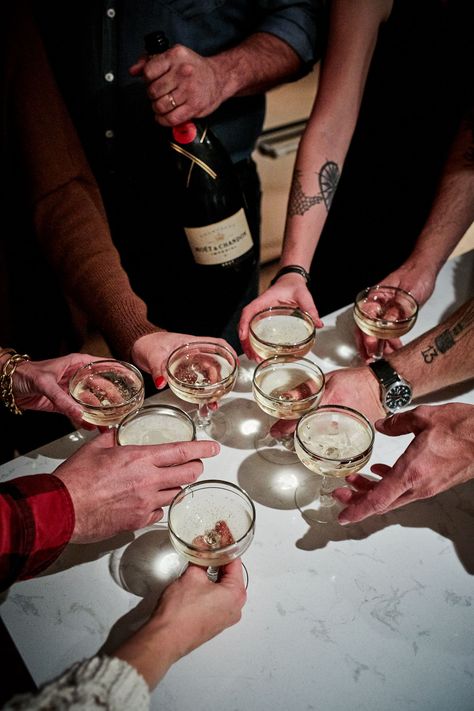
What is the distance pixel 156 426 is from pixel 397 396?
63cm

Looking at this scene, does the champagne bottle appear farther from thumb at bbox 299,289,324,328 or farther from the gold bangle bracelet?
the gold bangle bracelet

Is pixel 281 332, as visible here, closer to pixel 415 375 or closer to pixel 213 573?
pixel 415 375

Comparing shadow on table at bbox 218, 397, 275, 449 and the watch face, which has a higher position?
shadow on table at bbox 218, 397, 275, 449

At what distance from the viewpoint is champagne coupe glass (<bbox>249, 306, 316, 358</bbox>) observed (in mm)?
1430

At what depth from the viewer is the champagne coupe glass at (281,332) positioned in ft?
4.69

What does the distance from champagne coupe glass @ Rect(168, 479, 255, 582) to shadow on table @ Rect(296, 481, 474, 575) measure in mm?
158

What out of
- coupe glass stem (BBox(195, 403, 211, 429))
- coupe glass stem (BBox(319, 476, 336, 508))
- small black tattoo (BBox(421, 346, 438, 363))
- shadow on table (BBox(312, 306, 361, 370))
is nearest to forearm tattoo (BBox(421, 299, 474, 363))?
small black tattoo (BBox(421, 346, 438, 363))

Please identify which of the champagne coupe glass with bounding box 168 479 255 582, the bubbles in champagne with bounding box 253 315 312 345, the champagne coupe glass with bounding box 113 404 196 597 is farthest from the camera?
the bubbles in champagne with bounding box 253 315 312 345

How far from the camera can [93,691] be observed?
0.74 meters

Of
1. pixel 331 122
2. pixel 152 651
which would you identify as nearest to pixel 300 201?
pixel 331 122

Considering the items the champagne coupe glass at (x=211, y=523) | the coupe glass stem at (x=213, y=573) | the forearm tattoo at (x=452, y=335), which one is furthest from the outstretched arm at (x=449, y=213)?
the coupe glass stem at (x=213, y=573)

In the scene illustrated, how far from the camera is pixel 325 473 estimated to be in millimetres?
1126

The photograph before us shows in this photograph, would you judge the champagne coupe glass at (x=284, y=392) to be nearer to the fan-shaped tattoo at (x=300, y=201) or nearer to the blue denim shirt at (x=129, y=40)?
the fan-shaped tattoo at (x=300, y=201)

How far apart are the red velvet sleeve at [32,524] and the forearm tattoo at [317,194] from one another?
134 cm
